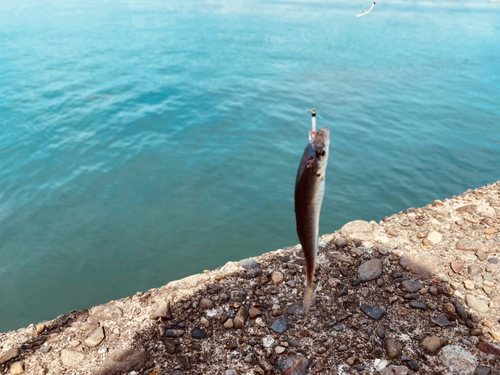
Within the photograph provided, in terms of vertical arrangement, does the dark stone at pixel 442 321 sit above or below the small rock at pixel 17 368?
below

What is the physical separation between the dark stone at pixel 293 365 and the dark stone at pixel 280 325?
0.40m

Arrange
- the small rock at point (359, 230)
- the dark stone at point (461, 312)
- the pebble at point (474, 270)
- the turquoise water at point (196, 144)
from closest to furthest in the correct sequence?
the dark stone at point (461, 312) → the pebble at point (474, 270) → the small rock at point (359, 230) → the turquoise water at point (196, 144)

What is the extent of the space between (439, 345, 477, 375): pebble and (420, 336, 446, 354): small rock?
0.05m

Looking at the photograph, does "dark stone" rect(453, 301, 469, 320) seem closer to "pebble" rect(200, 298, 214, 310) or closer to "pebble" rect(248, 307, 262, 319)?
"pebble" rect(248, 307, 262, 319)

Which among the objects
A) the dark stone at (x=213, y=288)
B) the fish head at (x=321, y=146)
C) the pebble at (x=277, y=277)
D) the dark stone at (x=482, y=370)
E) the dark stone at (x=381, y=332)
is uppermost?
the fish head at (x=321, y=146)

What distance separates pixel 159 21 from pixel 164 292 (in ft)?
124

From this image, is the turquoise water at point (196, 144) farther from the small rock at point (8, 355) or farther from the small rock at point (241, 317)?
the small rock at point (241, 317)

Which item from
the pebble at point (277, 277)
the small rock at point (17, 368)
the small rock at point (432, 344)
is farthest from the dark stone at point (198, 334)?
the small rock at point (432, 344)

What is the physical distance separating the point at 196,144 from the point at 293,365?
1041cm

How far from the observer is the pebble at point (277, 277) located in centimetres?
495

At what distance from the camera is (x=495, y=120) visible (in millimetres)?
15227

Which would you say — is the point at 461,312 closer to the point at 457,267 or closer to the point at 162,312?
the point at 457,267

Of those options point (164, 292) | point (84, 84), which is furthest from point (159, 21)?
point (164, 292)

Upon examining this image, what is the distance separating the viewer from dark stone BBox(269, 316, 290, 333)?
4.31m
